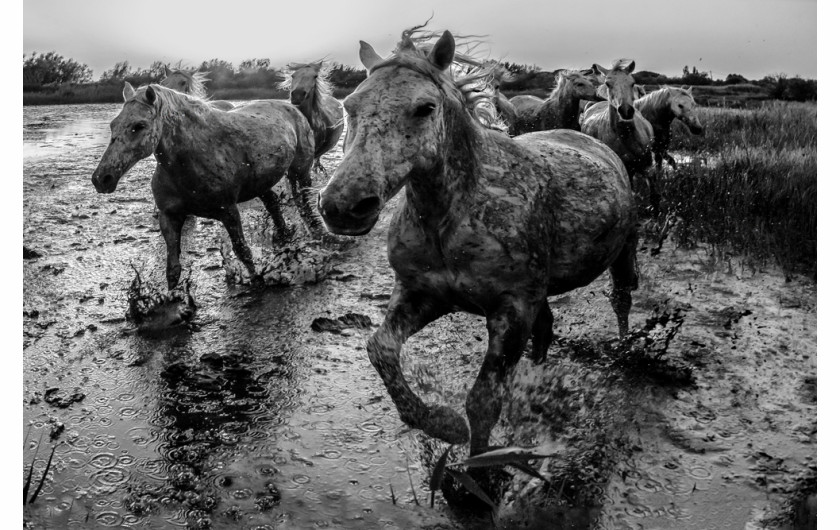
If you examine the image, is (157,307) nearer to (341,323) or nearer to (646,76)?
(341,323)

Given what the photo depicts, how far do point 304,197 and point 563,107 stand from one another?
3715mm

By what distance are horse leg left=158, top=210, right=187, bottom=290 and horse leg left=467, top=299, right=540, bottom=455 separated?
3280mm

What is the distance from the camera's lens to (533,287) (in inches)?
106

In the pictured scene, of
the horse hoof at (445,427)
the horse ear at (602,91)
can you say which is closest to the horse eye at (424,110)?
the horse hoof at (445,427)

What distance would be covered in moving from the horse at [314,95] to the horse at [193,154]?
1.51 m

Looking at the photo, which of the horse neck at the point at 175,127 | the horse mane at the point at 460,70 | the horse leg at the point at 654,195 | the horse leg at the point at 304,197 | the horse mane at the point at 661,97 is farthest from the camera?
the horse mane at the point at 661,97

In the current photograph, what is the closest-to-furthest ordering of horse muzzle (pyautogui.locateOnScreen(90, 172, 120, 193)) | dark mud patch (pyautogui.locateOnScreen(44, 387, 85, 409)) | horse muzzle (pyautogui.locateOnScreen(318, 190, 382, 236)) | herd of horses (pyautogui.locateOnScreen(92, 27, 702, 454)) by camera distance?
horse muzzle (pyautogui.locateOnScreen(318, 190, 382, 236)) → herd of horses (pyautogui.locateOnScreen(92, 27, 702, 454)) → dark mud patch (pyautogui.locateOnScreen(44, 387, 85, 409)) → horse muzzle (pyautogui.locateOnScreen(90, 172, 120, 193))

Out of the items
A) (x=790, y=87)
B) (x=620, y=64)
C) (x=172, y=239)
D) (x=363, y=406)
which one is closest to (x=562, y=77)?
(x=620, y=64)

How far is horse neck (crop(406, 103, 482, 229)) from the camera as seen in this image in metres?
2.53

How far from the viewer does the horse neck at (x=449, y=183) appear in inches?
99.4

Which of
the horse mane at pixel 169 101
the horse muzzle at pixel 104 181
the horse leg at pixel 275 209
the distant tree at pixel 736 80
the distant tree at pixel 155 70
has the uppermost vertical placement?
A: the distant tree at pixel 155 70

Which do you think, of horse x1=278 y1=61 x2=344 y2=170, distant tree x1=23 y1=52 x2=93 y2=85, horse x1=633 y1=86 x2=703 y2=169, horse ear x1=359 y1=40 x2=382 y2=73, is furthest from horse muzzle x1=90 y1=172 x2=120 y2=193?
horse x1=633 y1=86 x2=703 y2=169

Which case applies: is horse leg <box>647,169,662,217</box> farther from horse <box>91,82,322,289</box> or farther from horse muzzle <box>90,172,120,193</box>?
horse muzzle <box>90,172,120,193</box>

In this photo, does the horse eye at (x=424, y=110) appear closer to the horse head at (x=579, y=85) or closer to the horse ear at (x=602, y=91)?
the horse ear at (x=602, y=91)
